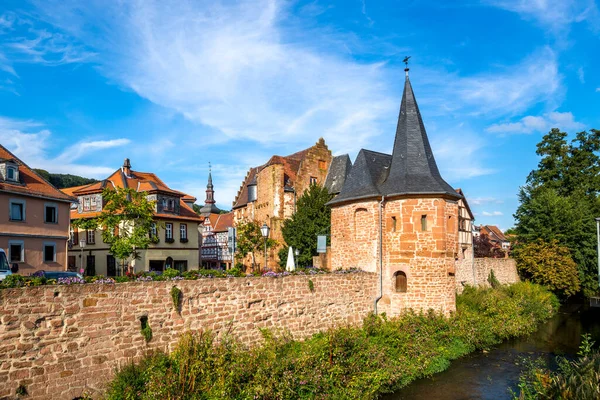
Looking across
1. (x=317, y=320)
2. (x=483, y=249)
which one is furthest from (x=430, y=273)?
(x=483, y=249)

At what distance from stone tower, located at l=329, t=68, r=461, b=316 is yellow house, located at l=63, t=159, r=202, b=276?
16.5 metres

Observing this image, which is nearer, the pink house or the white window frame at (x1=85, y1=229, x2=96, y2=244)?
the pink house

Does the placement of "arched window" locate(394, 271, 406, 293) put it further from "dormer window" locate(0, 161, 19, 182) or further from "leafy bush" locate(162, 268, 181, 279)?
"dormer window" locate(0, 161, 19, 182)

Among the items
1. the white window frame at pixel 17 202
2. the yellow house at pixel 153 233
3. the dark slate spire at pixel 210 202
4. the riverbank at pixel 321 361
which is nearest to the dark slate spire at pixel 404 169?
the riverbank at pixel 321 361

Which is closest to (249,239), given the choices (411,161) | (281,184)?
(281,184)

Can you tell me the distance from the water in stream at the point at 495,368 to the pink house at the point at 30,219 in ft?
67.4

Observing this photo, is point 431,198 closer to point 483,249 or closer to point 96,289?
point 96,289

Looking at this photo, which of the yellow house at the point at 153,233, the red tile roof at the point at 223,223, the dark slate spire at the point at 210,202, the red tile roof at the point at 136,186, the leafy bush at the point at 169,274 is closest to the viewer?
the leafy bush at the point at 169,274

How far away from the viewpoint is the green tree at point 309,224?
2917 cm

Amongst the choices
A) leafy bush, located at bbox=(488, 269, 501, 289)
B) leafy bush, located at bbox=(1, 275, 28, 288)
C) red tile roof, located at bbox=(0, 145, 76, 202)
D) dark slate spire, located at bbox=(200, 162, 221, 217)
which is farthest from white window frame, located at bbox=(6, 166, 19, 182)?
dark slate spire, located at bbox=(200, 162, 221, 217)

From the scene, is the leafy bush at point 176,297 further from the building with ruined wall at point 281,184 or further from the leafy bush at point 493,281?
the leafy bush at point 493,281

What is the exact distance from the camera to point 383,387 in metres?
13.9

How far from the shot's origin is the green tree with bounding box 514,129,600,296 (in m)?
33.4

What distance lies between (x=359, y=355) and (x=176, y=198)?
24.9m
